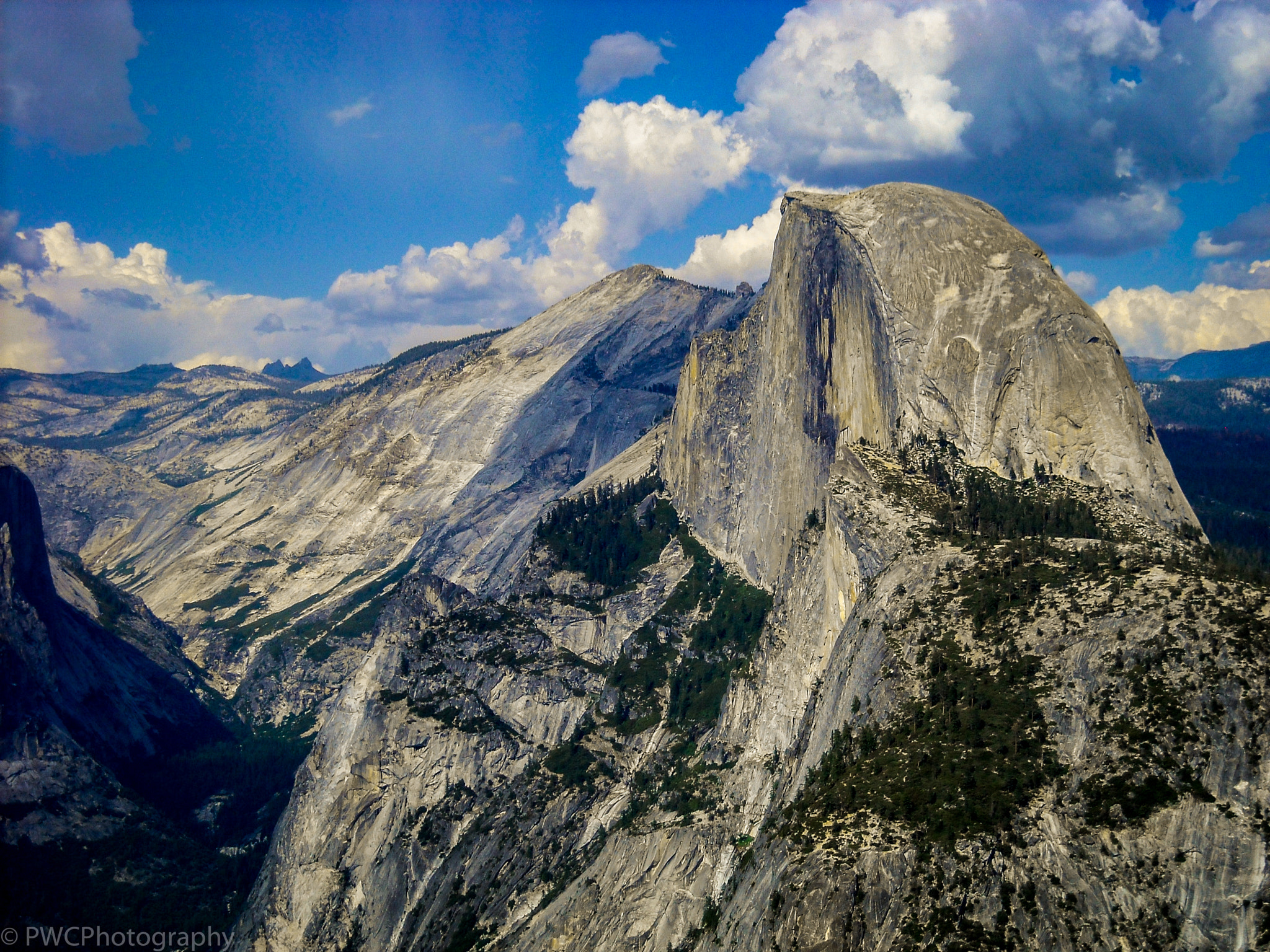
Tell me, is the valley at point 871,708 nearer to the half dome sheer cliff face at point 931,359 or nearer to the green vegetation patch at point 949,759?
the green vegetation patch at point 949,759

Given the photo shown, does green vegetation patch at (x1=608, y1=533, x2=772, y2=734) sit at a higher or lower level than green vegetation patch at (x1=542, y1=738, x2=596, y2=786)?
higher

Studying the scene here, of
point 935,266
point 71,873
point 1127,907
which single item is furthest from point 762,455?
point 71,873

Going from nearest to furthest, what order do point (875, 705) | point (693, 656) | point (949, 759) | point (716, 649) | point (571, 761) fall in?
point (949, 759) → point (875, 705) → point (571, 761) → point (716, 649) → point (693, 656)

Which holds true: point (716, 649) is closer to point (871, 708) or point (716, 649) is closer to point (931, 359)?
point (931, 359)

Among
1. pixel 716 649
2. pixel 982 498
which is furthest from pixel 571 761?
pixel 982 498

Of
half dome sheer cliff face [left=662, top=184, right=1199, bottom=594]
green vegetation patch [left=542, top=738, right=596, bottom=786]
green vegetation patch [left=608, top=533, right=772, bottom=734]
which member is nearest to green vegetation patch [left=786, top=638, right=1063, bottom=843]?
half dome sheer cliff face [left=662, top=184, right=1199, bottom=594]

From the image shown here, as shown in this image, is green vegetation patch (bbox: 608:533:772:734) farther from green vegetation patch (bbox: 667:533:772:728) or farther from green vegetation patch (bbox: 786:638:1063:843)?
green vegetation patch (bbox: 786:638:1063:843)
